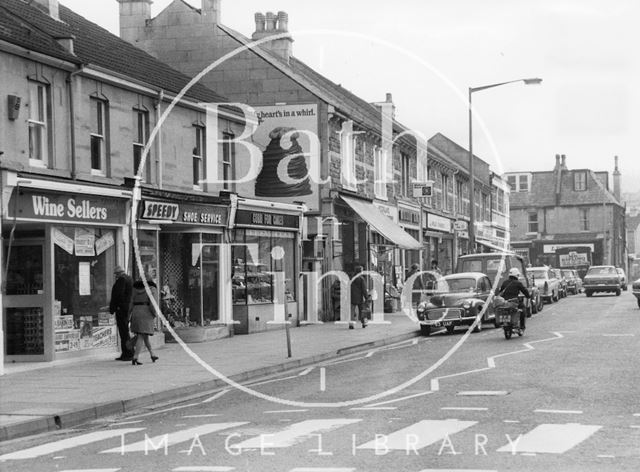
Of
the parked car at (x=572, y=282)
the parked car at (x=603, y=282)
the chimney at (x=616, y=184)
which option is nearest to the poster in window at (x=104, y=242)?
the parked car at (x=603, y=282)

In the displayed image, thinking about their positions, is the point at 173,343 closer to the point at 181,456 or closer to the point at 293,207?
the point at 293,207

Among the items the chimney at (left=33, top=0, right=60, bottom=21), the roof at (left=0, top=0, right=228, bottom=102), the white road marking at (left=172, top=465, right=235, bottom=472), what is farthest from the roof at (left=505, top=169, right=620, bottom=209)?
the white road marking at (left=172, top=465, right=235, bottom=472)

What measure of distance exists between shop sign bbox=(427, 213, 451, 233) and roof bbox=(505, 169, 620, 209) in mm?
39968

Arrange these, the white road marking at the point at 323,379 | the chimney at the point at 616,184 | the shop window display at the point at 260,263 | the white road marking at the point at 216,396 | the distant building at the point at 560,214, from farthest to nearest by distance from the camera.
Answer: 1. the chimney at the point at 616,184
2. the distant building at the point at 560,214
3. the shop window display at the point at 260,263
4. the white road marking at the point at 323,379
5. the white road marking at the point at 216,396

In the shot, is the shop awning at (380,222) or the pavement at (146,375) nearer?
the pavement at (146,375)

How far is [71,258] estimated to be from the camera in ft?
69.9

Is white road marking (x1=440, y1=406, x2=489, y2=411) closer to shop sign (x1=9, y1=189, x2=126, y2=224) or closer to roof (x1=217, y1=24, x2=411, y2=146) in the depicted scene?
shop sign (x1=9, y1=189, x2=126, y2=224)

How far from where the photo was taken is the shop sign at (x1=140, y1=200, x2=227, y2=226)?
2381cm

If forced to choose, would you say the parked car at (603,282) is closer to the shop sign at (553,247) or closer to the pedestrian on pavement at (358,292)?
the pedestrian on pavement at (358,292)

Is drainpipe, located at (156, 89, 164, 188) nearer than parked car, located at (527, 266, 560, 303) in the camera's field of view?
Yes

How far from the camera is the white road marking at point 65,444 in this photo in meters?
10.7

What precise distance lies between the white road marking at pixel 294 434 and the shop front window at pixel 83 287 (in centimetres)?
1033

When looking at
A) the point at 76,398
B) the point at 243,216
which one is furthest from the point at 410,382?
the point at 243,216

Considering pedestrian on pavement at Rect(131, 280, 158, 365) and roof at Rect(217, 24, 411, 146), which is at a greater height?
roof at Rect(217, 24, 411, 146)
